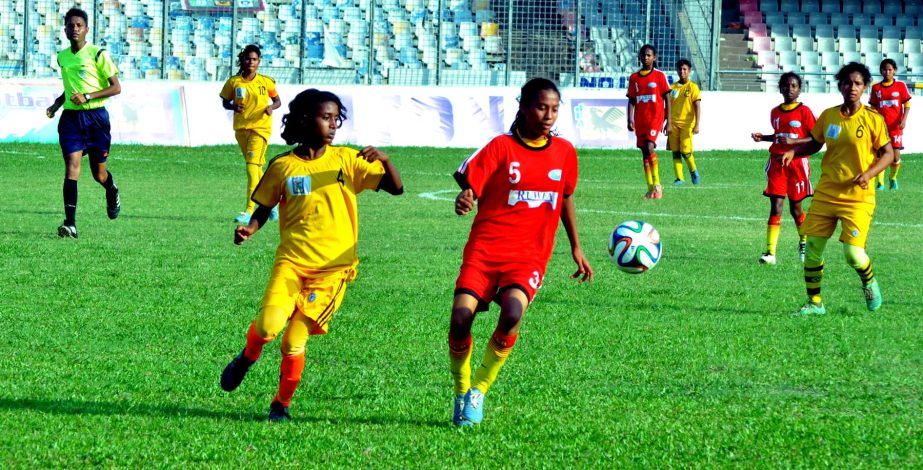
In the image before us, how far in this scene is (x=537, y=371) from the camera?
708 cm

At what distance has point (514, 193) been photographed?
19.9 feet

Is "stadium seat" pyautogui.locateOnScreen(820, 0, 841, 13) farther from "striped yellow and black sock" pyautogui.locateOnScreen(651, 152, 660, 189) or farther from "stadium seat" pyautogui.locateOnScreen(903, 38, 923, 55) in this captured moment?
"striped yellow and black sock" pyautogui.locateOnScreen(651, 152, 660, 189)

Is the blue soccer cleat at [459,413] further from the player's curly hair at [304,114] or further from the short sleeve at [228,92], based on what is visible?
the short sleeve at [228,92]

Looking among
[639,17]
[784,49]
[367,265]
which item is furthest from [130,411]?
[784,49]

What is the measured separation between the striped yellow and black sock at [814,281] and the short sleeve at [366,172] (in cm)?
459

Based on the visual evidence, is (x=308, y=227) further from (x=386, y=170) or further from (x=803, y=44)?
(x=803, y=44)

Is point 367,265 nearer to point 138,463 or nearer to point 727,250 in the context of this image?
point 727,250

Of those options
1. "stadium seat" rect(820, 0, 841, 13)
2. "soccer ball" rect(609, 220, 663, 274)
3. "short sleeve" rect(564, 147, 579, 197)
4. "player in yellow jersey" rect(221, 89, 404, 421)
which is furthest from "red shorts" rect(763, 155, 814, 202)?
"stadium seat" rect(820, 0, 841, 13)

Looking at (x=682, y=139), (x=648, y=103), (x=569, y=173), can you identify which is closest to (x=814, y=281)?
(x=569, y=173)

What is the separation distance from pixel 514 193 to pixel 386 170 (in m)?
0.61

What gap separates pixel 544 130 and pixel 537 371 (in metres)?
1.60

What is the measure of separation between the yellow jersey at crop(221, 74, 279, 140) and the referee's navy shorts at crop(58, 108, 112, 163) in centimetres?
246

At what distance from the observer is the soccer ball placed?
24.7 feet

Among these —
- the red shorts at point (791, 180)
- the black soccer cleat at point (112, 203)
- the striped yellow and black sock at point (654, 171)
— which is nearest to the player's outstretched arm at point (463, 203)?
the red shorts at point (791, 180)
